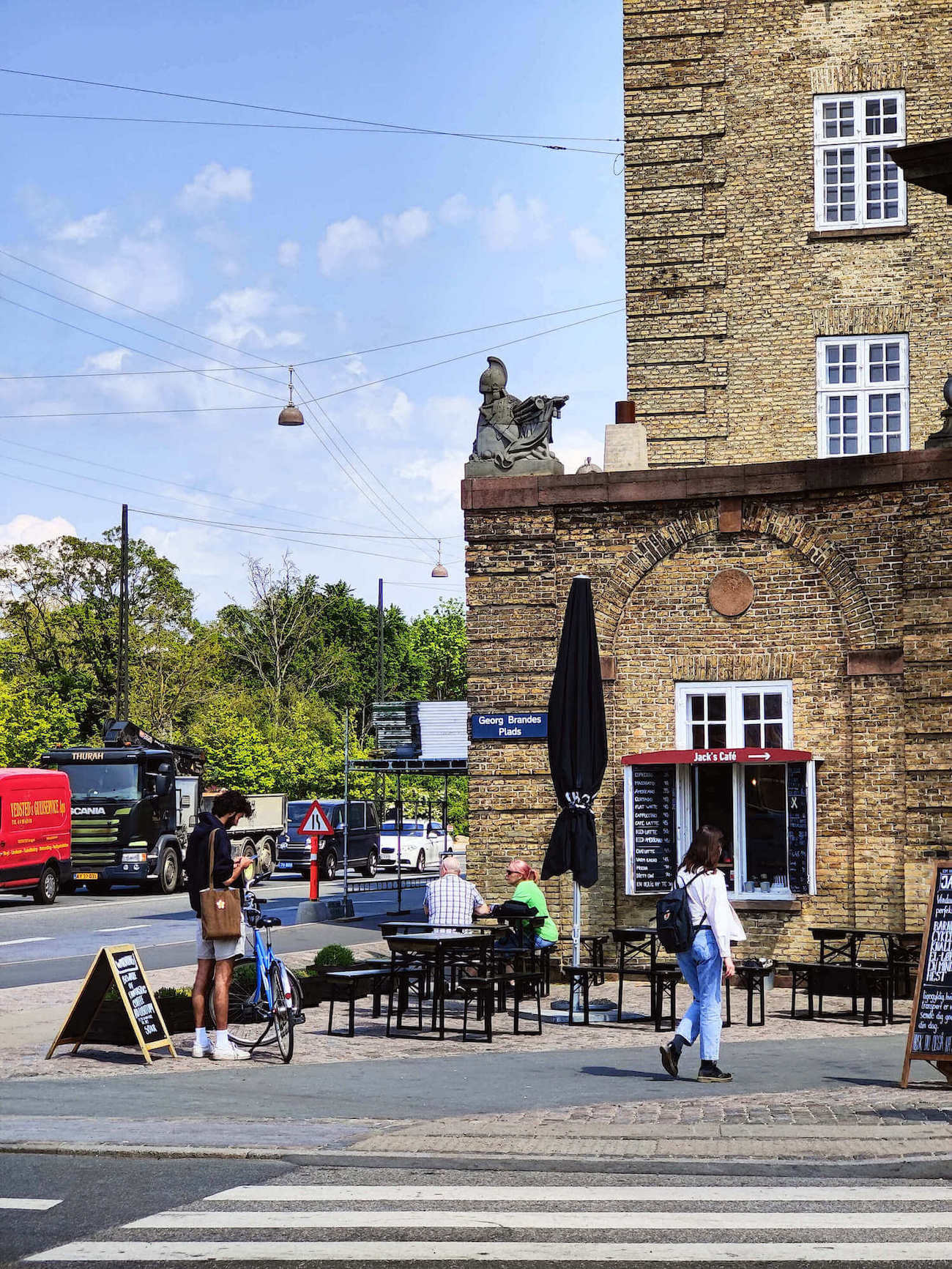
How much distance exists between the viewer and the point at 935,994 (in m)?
10.5

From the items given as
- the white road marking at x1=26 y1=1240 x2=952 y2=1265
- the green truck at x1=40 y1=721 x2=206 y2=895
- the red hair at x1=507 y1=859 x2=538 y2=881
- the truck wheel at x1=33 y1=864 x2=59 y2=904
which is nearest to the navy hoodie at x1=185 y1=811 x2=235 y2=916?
the red hair at x1=507 y1=859 x2=538 y2=881

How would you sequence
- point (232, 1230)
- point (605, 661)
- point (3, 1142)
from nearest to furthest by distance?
point (232, 1230)
point (3, 1142)
point (605, 661)

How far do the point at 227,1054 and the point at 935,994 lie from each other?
16.8 ft

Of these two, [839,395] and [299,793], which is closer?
[839,395]

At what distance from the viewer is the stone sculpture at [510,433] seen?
18.4 meters

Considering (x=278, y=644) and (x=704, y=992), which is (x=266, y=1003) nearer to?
(x=704, y=992)

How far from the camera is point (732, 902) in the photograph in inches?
677

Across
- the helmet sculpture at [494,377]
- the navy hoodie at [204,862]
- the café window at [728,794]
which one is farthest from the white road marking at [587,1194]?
the helmet sculpture at [494,377]

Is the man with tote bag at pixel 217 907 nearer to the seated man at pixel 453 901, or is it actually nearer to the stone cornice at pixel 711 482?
the seated man at pixel 453 901

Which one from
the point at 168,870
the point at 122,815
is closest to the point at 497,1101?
the point at 122,815

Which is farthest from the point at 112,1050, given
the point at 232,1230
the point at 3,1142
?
the point at 232,1230

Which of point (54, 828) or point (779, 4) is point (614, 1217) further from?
point (54, 828)

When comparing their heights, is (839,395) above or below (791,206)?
below

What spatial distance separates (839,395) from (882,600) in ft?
19.4
